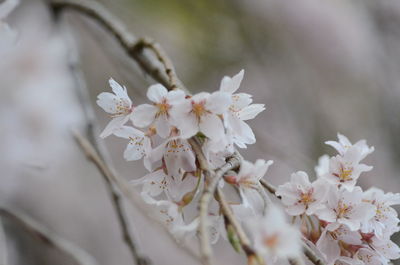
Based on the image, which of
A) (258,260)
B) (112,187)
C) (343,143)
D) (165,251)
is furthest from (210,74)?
(258,260)

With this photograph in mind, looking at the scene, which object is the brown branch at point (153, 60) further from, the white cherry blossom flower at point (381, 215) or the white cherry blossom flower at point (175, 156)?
the white cherry blossom flower at point (381, 215)

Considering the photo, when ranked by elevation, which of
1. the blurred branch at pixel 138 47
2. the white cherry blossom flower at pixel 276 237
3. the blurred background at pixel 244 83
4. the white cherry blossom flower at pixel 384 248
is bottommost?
the white cherry blossom flower at pixel 276 237

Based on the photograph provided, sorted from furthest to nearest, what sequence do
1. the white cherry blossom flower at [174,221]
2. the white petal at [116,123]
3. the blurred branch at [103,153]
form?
the blurred branch at [103,153] → the white petal at [116,123] → the white cherry blossom flower at [174,221]

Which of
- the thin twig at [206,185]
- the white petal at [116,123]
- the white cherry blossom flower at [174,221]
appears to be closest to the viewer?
the thin twig at [206,185]

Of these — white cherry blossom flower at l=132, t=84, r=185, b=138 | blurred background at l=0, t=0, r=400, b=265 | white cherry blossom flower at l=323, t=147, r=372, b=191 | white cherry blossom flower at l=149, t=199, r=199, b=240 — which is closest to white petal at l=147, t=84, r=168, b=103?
white cherry blossom flower at l=132, t=84, r=185, b=138

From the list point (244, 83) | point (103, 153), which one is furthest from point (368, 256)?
point (244, 83)

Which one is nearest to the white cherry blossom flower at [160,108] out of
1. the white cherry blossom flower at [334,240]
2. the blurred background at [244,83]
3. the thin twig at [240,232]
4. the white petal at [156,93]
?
the white petal at [156,93]
